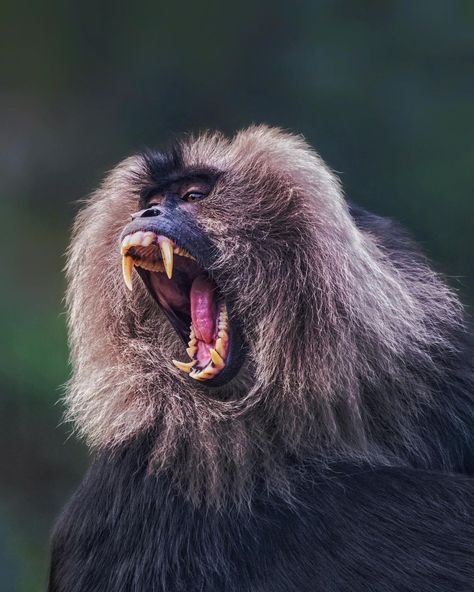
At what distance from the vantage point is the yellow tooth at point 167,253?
7.28ft

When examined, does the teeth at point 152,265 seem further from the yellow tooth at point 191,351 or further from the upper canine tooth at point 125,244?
the yellow tooth at point 191,351

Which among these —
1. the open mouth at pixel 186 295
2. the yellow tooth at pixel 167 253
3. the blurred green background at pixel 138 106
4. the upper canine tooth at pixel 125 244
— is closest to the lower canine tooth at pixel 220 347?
the open mouth at pixel 186 295

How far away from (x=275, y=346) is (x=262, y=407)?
148mm

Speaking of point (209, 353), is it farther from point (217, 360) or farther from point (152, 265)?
point (152, 265)

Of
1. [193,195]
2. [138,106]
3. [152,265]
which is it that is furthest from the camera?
[138,106]

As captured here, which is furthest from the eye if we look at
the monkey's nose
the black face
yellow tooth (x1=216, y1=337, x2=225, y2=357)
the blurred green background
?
the blurred green background

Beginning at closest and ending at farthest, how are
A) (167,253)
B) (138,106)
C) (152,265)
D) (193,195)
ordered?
(167,253)
(152,265)
(193,195)
(138,106)

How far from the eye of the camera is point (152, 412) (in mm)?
2414

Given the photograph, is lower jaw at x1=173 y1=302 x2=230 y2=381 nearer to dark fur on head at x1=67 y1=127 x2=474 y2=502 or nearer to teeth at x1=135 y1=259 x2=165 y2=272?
dark fur on head at x1=67 y1=127 x2=474 y2=502

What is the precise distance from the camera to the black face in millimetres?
2279

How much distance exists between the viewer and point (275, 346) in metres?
2.32

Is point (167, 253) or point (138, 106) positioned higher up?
point (138, 106)

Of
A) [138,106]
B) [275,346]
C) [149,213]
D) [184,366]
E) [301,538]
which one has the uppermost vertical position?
[138,106]

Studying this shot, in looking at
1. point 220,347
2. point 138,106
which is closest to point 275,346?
point 220,347
